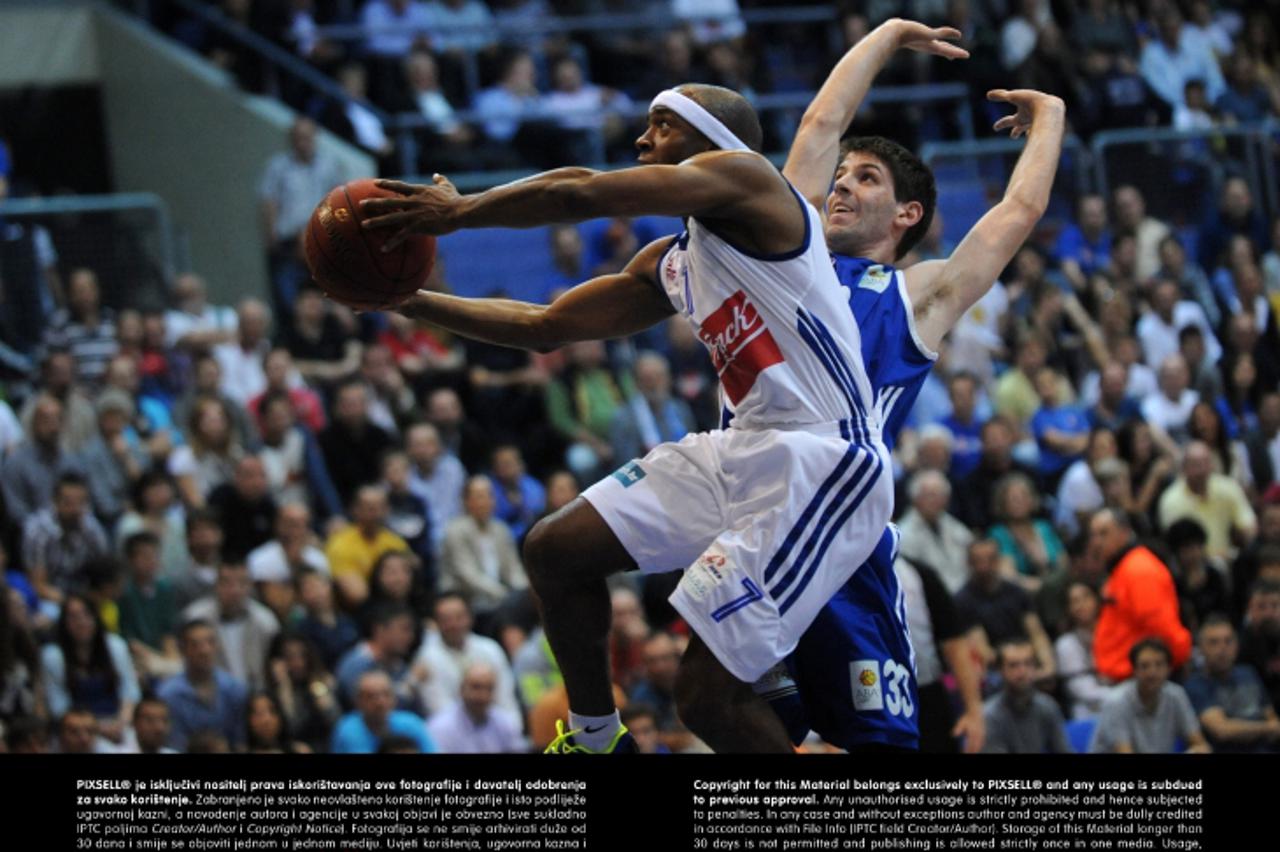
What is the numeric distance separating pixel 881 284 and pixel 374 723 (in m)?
5.19

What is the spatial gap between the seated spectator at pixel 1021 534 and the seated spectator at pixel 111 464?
17.4 feet

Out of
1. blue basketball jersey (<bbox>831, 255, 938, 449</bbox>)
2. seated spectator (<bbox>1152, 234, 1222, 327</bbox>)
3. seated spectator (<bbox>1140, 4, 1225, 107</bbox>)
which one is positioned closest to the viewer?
blue basketball jersey (<bbox>831, 255, 938, 449</bbox>)

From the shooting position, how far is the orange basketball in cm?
588

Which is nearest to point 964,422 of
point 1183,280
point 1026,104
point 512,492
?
point 1183,280

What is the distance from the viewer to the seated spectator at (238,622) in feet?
37.1

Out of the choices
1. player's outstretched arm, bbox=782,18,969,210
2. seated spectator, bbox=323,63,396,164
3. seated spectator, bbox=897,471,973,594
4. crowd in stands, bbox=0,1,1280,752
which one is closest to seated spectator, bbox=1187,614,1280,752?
crowd in stands, bbox=0,1,1280,752

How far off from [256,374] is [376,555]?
6.86ft

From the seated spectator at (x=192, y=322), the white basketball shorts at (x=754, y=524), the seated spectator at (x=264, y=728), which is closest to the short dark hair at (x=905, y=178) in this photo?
the white basketball shorts at (x=754, y=524)

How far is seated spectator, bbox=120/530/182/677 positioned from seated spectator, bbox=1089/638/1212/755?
5.08 meters

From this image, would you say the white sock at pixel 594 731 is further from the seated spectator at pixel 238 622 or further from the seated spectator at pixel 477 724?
the seated spectator at pixel 238 622

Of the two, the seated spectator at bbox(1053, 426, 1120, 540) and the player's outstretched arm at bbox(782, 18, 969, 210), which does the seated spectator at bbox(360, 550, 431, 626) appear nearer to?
the seated spectator at bbox(1053, 426, 1120, 540)

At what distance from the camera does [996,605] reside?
1177 cm

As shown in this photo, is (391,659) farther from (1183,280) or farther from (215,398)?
(1183,280)

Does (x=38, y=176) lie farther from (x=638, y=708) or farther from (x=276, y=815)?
(x=276, y=815)
